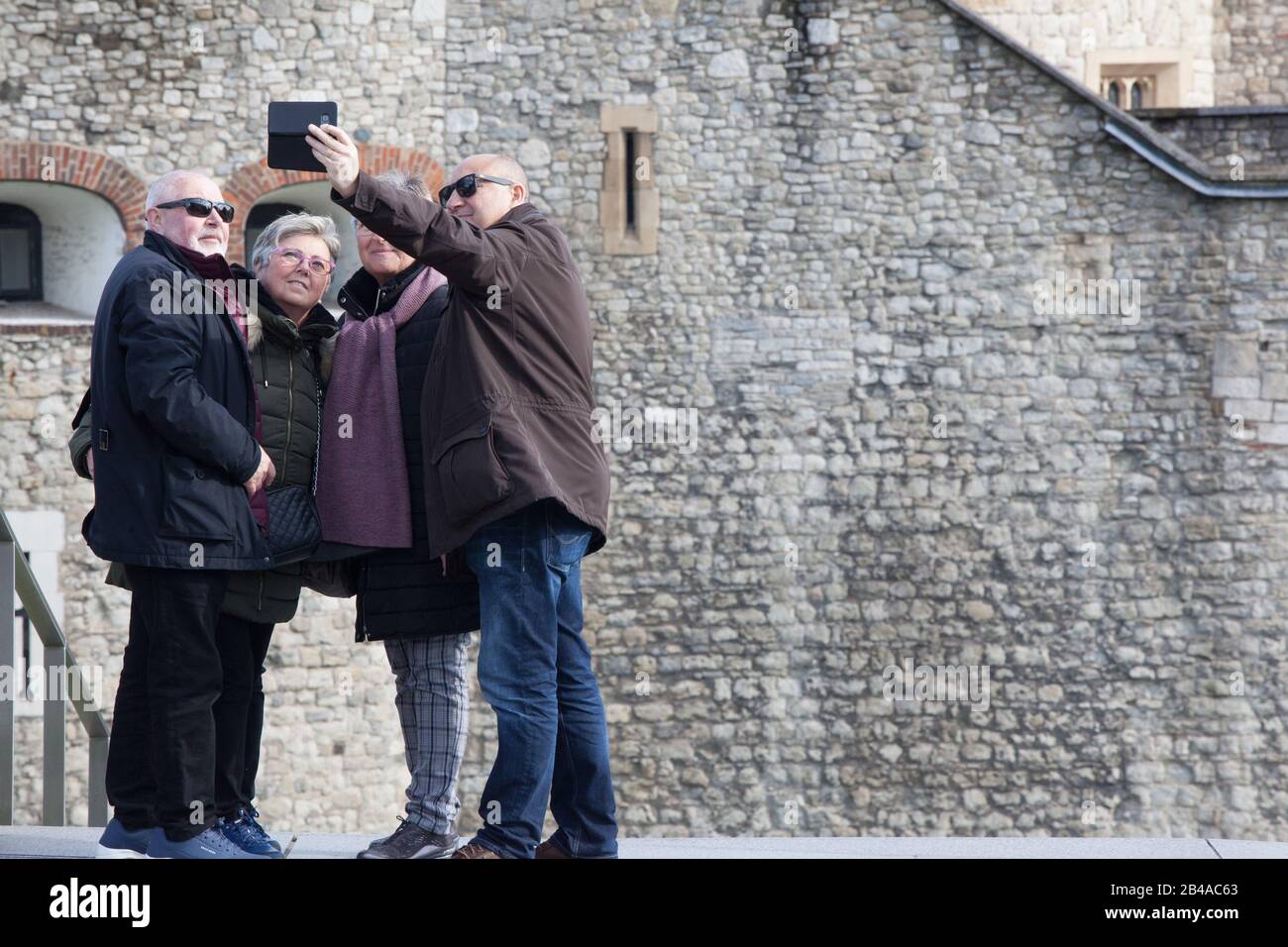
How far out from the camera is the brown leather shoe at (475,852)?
12.3 ft

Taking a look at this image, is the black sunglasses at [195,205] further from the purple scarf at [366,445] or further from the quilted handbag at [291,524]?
the quilted handbag at [291,524]

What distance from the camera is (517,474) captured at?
3.71 metres

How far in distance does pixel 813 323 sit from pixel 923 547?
1.61 m

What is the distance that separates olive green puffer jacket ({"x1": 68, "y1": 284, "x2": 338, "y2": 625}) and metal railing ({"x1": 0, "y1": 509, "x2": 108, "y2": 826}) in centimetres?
58

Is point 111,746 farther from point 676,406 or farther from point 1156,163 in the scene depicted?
point 1156,163

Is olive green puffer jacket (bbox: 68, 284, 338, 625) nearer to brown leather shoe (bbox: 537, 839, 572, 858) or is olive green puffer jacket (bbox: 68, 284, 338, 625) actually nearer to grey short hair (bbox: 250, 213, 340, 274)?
grey short hair (bbox: 250, 213, 340, 274)

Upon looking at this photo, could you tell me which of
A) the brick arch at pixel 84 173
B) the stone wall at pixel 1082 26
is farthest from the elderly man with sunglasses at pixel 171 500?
the stone wall at pixel 1082 26

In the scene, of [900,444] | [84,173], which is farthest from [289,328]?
[900,444]

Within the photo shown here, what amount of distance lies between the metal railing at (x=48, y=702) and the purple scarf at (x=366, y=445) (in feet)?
3.20

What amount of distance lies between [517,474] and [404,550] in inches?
19.8

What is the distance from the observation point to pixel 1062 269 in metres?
9.90

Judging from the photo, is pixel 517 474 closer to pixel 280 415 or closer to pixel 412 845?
pixel 280 415

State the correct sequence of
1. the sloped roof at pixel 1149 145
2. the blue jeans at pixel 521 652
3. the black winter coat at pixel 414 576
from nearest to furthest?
the blue jeans at pixel 521 652
the black winter coat at pixel 414 576
the sloped roof at pixel 1149 145

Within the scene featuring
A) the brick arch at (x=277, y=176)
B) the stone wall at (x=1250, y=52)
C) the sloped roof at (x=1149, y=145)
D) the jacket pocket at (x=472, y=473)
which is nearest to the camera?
the jacket pocket at (x=472, y=473)
